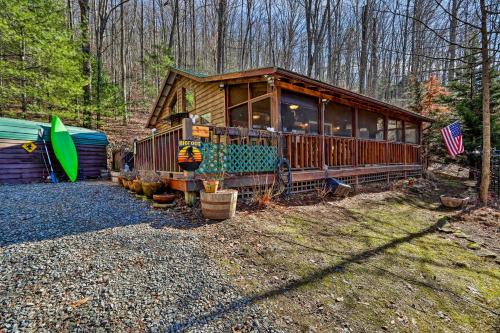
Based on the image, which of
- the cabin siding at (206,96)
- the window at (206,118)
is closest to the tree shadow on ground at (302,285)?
the cabin siding at (206,96)

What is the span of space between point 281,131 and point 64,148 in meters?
7.92

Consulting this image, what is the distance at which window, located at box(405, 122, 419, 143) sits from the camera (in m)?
12.9

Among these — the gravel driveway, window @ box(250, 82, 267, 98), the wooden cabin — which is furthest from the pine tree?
the gravel driveway

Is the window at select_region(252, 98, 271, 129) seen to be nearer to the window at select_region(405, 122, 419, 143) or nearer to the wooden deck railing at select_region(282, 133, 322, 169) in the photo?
the wooden deck railing at select_region(282, 133, 322, 169)

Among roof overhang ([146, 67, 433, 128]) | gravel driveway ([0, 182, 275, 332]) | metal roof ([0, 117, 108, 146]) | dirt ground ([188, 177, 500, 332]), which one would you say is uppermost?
roof overhang ([146, 67, 433, 128])

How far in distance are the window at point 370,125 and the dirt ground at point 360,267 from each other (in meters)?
5.99

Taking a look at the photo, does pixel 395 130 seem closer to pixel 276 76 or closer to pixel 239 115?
pixel 239 115

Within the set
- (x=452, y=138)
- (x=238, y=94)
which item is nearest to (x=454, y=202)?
(x=452, y=138)

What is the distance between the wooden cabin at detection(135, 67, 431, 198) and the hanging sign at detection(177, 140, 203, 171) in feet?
0.65

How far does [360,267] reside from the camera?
2.96 meters

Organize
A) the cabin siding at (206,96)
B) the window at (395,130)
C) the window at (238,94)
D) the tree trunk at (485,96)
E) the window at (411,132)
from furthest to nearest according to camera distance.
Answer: the window at (411,132) → the window at (395,130) → the cabin siding at (206,96) → the window at (238,94) → the tree trunk at (485,96)

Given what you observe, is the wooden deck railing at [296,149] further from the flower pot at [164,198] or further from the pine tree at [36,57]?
the pine tree at [36,57]

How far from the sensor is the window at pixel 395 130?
1251 cm

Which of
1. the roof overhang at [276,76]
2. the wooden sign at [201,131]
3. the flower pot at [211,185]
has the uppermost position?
the roof overhang at [276,76]
